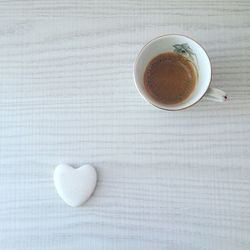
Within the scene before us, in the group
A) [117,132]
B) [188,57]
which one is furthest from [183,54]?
[117,132]

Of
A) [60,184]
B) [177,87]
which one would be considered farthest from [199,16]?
[60,184]

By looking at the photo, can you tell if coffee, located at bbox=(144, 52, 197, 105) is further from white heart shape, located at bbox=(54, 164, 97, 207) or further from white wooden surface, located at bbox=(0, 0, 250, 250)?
white heart shape, located at bbox=(54, 164, 97, 207)

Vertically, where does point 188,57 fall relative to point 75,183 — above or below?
above

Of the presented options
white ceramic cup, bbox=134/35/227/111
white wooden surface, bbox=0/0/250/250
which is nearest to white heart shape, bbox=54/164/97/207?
white wooden surface, bbox=0/0/250/250

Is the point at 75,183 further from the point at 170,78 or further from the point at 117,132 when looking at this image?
the point at 170,78

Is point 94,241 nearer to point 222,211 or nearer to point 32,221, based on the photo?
point 32,221

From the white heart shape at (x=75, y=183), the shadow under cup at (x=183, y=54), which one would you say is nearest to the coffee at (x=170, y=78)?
the shadow under cup at (x=183, y=54)
